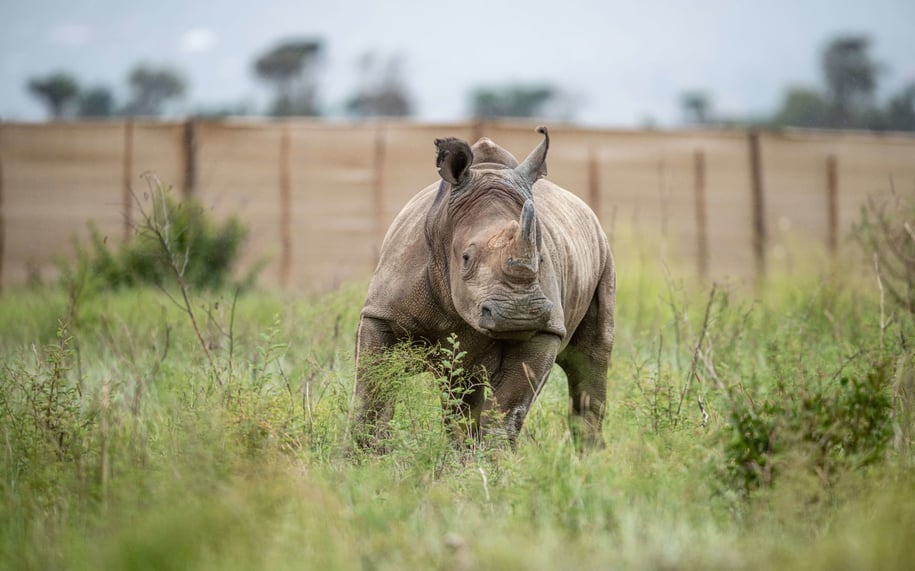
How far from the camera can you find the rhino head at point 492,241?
5.23 meters

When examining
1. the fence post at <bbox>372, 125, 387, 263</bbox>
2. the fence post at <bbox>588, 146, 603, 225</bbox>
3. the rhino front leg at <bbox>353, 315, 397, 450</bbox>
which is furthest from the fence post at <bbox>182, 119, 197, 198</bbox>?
the rhino front leg at <bbox>353, 315, 397, 450</bbox>

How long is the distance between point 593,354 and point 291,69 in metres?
63.1

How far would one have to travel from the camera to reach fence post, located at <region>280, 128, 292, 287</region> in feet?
56.7

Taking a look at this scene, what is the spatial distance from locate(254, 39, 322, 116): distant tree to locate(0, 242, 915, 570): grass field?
5879cm

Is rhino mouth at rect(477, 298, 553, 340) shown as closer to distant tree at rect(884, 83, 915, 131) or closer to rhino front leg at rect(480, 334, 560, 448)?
rhino front leg at rect(480, 334, 560, 448)

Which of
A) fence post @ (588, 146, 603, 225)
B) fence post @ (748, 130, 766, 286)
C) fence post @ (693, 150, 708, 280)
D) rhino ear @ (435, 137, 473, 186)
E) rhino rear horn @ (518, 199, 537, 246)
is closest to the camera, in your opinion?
rhino rear horn @ (518, 199, 537, 246)

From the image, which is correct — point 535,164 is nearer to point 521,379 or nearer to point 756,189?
point 521,379

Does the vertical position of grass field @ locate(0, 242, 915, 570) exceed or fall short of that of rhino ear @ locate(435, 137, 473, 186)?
it falls short

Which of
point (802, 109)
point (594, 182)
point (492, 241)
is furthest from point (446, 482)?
point (802, 109)

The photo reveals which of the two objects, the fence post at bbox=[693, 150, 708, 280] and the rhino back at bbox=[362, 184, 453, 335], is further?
the fence post at bbox=[693, 150, 708, 280]

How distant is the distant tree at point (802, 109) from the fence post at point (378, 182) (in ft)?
159

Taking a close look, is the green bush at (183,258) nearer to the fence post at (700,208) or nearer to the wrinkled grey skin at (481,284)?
the wrinkled grey skin at (481,284)

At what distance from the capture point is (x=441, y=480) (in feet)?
16.7

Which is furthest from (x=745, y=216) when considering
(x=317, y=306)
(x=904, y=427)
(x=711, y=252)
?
(x=904, y=427)
